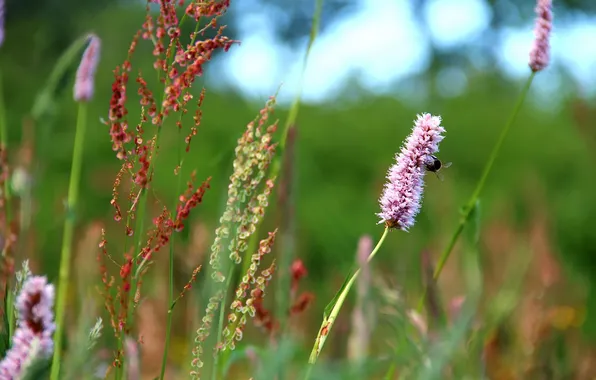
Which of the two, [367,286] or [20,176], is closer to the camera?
[367,286]

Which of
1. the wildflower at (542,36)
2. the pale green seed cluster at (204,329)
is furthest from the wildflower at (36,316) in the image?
the wildflower at (542,36)

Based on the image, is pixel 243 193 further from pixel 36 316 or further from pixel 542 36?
pixel 542 36

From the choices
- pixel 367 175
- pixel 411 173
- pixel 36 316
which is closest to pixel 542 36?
pixel 411 173

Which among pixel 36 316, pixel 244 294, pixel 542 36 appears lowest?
pixel 36 316

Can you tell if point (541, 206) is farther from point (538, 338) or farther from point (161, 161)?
point (161, 161)

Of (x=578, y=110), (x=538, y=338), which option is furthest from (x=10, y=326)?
(x=578, y=110)

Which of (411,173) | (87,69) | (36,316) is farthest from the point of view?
(87,69)

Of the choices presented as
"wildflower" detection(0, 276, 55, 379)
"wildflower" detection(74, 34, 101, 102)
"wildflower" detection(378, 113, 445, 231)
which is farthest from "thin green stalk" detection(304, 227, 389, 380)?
"wildflower" detection(74, 34, 101, 102)
